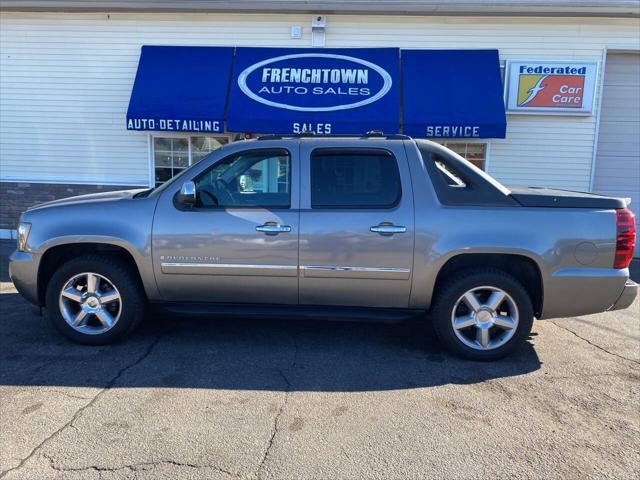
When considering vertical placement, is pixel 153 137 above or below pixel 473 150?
above

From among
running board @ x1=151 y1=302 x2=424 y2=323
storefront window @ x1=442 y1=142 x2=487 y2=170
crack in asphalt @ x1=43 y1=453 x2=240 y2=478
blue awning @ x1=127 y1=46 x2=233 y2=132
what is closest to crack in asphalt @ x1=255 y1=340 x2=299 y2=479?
crack in asphalt @ x1=43 y1=453 x2=240 y2=478

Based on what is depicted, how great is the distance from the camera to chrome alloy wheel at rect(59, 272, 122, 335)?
4.26 m

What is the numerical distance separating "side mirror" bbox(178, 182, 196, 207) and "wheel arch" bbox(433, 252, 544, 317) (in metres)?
2.14

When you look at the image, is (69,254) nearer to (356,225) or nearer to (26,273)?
(26,273)

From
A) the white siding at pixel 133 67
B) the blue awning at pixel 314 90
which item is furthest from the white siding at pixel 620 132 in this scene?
the blue awning at pixel 314 90

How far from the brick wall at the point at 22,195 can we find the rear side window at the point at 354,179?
728 centimetres

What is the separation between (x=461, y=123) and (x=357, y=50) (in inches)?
96.1

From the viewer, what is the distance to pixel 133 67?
9.48 meters

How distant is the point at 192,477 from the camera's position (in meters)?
2.56

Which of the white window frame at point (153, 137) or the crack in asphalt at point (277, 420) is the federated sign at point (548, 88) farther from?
the crack in asphalt at point (277, 420)

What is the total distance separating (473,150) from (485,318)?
6.04 m

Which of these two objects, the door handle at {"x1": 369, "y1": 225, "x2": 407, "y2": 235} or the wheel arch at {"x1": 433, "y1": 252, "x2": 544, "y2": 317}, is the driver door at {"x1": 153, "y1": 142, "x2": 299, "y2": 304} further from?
the wheel arch at {"x1": 433, "y1": 252, "x2": 544, "y2": 317}

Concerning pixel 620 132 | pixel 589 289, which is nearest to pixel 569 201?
pixel 589 289

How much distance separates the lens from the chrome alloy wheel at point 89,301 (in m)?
4.26
